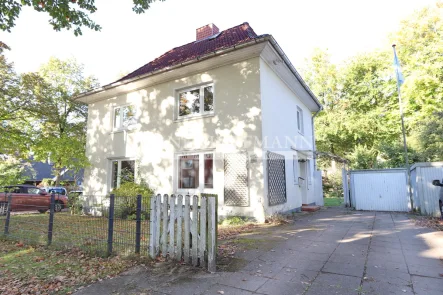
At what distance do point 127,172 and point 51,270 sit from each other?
7.40 m

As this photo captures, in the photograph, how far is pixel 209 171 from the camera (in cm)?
916

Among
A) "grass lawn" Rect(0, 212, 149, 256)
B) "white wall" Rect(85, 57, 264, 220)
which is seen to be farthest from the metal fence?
"white wall" Rect(85, 57, 264, 220)

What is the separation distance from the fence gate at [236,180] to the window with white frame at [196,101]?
6.89ft

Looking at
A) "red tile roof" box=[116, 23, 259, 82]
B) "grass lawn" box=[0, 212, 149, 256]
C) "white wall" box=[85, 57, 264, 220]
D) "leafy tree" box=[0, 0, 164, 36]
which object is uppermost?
"red tile roof" box=[116, 23, 259, 82]

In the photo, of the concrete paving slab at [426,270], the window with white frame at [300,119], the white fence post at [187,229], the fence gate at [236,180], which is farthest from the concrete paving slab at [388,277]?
the window with white frame at [300,119]

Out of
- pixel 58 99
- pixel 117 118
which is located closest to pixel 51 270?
pixel 117 118

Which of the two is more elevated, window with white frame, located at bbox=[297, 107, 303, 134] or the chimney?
the chimney

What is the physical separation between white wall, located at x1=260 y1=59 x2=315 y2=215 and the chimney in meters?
5.16

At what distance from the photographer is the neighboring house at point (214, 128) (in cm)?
835

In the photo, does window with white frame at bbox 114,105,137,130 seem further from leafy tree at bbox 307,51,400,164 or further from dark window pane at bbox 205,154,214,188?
leafy tree at bbox 307,51,400,164

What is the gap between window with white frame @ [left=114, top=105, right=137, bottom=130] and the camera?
1182 cm

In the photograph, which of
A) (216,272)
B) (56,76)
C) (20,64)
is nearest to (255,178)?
(216,272)

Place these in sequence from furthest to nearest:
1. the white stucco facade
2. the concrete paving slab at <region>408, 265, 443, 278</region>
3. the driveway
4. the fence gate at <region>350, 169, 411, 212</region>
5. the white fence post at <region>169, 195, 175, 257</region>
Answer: the fence gate at <region>350, 169, 411, 212</region>
the white stucco facade
the white fence post at <region>169, 195, 175, 257</region>
the concrete paving slab at <region>408, 265, 443, 278</region>
the driveway

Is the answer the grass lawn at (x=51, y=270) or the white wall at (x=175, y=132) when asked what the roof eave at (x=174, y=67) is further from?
the grass lawn at (x=51, y=270)
